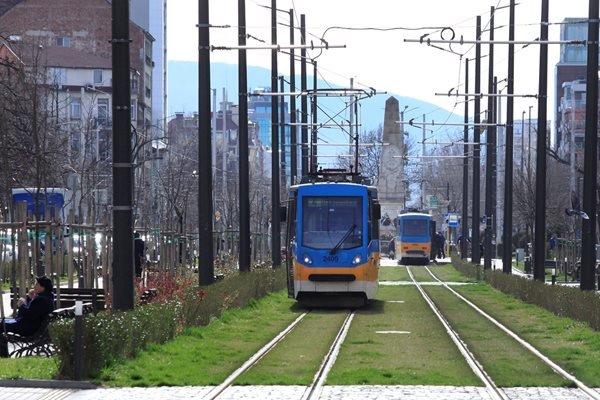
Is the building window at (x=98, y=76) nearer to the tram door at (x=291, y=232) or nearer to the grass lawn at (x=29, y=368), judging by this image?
the tram door at (x=291, y=232)

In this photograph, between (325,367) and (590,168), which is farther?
(590,168)

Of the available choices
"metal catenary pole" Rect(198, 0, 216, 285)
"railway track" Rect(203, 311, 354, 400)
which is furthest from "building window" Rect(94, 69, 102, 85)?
"railway track" Rect(203, 311, 354, 400)

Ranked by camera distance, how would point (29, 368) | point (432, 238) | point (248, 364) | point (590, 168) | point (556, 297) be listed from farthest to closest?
point (432, 238) < point (556, 297) < point (590, 168) < point (248, 364) < point (29, 368)

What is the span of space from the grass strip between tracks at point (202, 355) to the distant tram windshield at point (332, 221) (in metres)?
4.79

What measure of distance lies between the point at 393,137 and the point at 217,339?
71659mm

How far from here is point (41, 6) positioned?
366 ft

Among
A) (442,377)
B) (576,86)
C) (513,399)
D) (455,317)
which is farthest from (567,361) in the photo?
(576,86)

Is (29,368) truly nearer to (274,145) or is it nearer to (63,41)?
(274,145)

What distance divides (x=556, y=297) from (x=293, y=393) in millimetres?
15675

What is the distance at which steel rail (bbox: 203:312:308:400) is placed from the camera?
16842 millimetres

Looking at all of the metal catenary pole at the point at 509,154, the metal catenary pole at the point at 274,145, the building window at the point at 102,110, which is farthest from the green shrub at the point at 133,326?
the building window at the point at 102,110

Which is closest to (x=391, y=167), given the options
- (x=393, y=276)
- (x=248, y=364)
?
(x=393, y=276)

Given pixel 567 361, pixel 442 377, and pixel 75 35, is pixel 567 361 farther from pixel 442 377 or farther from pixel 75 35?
pixel 75 35

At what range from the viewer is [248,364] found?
20250 millimetres
